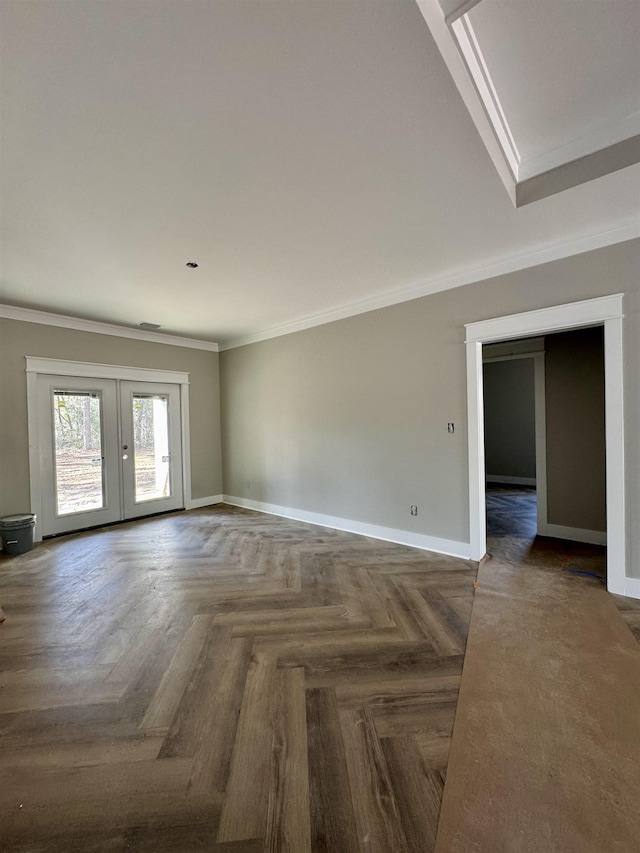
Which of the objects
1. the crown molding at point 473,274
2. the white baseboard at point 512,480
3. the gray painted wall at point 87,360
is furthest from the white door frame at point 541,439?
the gray painted wall at point 87,360

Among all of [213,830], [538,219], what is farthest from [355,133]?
[213,830]

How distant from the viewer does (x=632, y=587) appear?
2803 millimetres

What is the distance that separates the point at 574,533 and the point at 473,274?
123 inches

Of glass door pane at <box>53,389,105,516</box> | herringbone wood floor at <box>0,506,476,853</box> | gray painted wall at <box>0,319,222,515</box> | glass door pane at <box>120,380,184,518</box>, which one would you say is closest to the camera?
herringbone wood floor at <box>0,506,476,853</box>

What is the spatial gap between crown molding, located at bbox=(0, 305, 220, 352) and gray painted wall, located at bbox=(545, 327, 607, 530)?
519 cm

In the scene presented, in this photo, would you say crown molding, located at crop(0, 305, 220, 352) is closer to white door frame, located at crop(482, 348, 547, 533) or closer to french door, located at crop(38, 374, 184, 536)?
french door, located at crop(38, 374, 184, 536)

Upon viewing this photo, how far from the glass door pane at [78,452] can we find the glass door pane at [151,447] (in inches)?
20.1

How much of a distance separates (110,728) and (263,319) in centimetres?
443

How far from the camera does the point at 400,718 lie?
1713 mm

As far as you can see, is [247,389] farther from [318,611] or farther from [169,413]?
[318,611]

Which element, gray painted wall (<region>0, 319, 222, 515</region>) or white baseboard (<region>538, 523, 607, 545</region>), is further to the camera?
gray painted wall (<region>0, 319, 222, 515</region>)

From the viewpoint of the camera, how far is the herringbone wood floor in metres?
1.29

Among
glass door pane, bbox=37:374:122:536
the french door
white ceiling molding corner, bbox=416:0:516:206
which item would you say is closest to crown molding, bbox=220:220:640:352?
white ceiling molding corner, bbox=416:0:516:206

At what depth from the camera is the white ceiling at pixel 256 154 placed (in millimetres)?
1332
